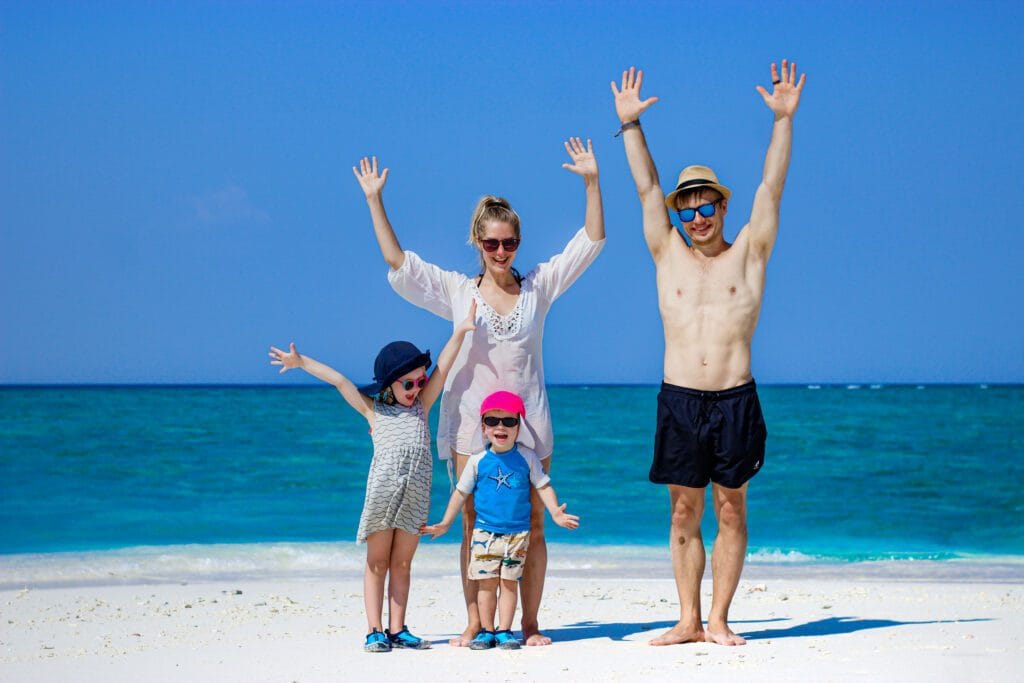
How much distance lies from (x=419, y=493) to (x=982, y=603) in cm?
363

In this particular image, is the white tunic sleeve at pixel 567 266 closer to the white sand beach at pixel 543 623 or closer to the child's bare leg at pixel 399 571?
the child's bare leg at pixel 399 571

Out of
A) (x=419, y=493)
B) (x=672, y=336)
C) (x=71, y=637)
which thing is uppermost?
(x=672, y=336)

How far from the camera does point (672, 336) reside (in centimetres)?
527

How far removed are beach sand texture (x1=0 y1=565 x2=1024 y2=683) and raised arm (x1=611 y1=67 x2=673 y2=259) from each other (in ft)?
6.21

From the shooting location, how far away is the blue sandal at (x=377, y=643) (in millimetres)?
5133

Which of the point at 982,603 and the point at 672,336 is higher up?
the point at 672,336

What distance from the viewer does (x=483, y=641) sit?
512 cm

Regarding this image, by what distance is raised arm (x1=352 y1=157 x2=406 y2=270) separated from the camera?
5.29 meters

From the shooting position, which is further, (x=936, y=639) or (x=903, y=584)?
(x=903, y=584)

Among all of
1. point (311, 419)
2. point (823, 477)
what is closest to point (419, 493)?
point (823, 477)

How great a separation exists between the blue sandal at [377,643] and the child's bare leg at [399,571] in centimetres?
10

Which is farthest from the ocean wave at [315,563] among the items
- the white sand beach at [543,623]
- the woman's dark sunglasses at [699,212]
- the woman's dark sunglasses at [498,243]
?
the woman's dark sunglasses at [699,212]

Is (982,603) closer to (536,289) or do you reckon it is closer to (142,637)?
(536,289)

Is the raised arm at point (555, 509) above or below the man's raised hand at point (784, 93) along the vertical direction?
below
